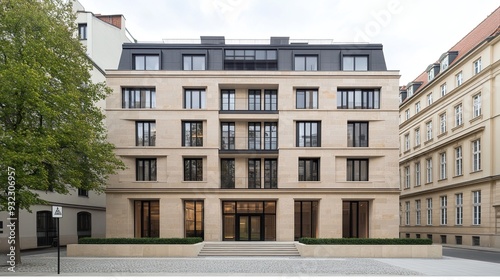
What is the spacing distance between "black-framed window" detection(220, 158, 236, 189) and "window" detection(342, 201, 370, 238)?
9.06 metres

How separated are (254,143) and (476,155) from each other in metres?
19.5

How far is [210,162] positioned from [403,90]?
3596 cm

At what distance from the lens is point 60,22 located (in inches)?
827

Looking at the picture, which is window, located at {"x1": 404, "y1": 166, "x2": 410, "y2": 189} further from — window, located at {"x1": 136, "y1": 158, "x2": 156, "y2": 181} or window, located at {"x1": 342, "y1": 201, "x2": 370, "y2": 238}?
window, located at {"x1": 136, "y1": 158, "x2": 156, "y2": 181}

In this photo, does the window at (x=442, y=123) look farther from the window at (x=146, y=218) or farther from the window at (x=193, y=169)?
the window at (x=146, y=218)

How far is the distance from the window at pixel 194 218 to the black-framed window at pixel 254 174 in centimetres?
420

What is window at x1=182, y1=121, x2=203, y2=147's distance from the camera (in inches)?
1264

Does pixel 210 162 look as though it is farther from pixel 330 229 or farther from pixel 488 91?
pixel 488 91

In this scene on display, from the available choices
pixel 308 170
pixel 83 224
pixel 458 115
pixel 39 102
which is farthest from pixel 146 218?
pixel 458 115

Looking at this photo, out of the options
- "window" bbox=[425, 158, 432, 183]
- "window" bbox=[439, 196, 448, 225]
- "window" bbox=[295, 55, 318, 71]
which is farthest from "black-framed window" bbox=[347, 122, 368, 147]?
"window" bbox=[425, 158, 432, 183]

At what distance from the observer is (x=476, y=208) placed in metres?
35.3

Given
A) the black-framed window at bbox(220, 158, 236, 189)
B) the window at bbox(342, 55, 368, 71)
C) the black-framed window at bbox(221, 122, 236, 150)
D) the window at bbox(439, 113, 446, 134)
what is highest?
the window at bbox(342, 55, 368, 71)

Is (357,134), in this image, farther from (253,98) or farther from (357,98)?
(253,98)

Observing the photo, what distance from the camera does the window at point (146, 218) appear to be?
32250mm
